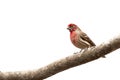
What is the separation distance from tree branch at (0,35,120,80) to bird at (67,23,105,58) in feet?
6.22

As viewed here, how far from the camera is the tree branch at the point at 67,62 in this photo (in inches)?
189

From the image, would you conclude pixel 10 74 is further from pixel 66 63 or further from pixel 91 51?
pixel 91 51

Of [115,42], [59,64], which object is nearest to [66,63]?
[59,64]

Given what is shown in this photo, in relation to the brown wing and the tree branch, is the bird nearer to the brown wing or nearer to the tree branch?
the brown wing

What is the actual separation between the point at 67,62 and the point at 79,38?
7.57ft

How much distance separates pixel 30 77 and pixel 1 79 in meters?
0.45

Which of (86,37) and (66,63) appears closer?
(66,63)

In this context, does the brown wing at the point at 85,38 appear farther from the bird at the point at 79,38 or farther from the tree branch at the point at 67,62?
the tree branch at the point at 67,62

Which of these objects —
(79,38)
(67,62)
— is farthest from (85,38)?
(67,62)

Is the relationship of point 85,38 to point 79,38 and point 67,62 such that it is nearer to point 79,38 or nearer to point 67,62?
point 79,38

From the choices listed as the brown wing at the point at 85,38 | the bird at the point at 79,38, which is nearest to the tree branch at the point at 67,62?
the bird at the point at 79,38

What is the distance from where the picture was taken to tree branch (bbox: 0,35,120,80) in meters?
4.81

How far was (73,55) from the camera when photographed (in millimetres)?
5230

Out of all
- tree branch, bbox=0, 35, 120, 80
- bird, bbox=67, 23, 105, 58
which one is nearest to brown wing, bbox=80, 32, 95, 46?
bird, bbox=67, 23, 105, 58
